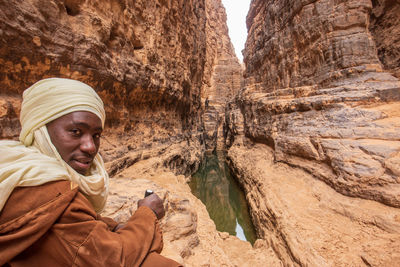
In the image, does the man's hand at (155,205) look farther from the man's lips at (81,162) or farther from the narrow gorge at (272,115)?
the narrow gorge at (272,115)

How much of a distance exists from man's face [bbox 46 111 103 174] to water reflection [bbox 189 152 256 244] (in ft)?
15.6

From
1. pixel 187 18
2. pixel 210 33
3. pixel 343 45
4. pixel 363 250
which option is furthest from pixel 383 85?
pixel 210 33

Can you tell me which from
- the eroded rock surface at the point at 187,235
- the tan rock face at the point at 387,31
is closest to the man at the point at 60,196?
the eroded rock surface at the point at 187,235

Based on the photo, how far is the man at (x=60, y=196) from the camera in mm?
670

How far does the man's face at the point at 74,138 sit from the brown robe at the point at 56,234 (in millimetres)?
253

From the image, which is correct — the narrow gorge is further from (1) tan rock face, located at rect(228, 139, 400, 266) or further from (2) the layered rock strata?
(2) the layered rock strata

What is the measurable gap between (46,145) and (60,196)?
42 centimetres

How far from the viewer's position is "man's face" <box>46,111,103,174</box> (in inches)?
40.0

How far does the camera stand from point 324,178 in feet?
12.2

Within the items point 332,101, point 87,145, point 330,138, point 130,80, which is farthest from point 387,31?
point 87,145

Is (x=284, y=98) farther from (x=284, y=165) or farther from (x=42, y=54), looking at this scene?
(x=42, y=54)

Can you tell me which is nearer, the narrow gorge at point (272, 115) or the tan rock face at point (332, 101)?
the narrow gorge at point (272, 115)

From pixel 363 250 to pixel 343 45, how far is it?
229 inches

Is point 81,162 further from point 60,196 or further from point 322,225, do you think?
point 322,225
